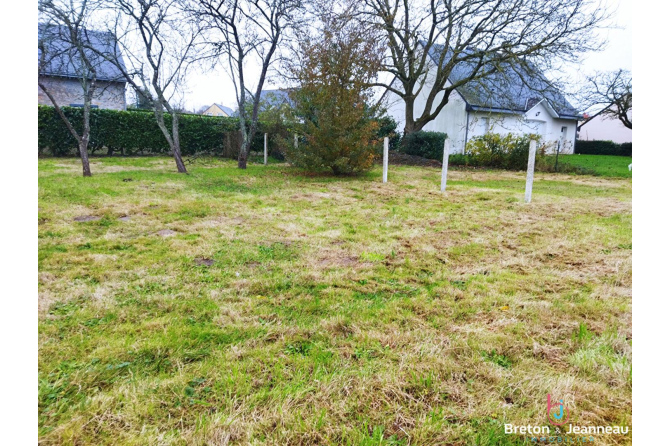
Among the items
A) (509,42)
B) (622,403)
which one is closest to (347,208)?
(622,403)

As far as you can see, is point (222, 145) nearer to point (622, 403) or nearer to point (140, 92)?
point (140, 92)

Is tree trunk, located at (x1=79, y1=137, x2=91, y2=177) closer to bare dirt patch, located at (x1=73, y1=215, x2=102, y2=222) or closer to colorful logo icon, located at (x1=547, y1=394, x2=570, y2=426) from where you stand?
bare dirt patch, located at (x1=73, y1=215, x2=102, y2=222)

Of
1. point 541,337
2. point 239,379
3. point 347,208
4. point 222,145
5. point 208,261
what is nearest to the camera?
point 239,379

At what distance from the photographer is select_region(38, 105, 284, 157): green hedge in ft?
37.2

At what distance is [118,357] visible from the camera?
163 centimetres

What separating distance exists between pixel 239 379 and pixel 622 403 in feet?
4.86

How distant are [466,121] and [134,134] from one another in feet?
47.5

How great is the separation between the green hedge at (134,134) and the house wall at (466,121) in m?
7.49

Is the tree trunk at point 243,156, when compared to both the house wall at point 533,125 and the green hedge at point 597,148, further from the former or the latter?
the green hedge at point 597,148

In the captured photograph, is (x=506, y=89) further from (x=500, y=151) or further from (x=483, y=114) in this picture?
(x=483, y=114)

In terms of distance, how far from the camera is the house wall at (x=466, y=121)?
17.6 meters

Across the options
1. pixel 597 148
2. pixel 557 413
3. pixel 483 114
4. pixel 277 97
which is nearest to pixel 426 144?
pixel 483 114

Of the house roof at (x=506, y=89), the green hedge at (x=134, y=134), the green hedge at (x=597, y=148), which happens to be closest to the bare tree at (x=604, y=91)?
the house roof at (x=506, y=89)

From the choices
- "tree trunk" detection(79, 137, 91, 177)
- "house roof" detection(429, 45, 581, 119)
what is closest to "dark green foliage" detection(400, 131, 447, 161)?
"house roof" detection(429, 45, 581, 119)
